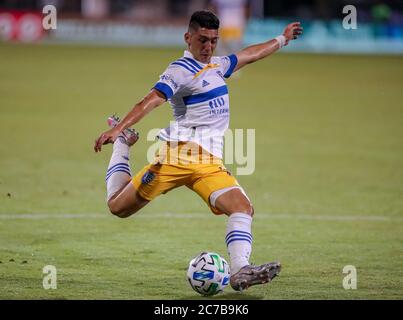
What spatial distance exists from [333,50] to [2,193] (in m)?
28.8

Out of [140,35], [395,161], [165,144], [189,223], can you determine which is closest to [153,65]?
[140,35]

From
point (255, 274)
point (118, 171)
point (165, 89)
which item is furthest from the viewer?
point (118, 171)

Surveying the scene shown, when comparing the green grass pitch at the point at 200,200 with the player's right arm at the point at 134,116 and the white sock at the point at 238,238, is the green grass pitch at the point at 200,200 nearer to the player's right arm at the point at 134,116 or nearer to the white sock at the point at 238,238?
the white sock at the point at 238,238

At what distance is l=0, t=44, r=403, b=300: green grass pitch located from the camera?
8172 millimetres

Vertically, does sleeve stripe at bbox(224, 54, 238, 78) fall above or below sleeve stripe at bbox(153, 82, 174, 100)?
above

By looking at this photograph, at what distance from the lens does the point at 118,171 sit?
341 inches

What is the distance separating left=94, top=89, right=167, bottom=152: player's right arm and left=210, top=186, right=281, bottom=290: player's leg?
3.12 ft

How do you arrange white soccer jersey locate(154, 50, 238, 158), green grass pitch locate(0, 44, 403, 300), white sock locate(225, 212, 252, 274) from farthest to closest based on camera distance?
green grass pitch locate(0, 44, 403, 300)
white soccer jersey locate(154, 50, 238, 158)
white sock locate(225, 212, 252, 274)

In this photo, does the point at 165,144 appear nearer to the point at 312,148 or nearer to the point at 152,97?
the point at 152,97

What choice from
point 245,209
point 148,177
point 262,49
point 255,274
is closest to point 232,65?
point 262,49

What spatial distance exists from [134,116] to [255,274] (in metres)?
1.65

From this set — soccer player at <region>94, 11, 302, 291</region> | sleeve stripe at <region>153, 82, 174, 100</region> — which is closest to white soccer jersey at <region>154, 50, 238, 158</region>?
soccer player at <region>94, 11, 302, 291</region>

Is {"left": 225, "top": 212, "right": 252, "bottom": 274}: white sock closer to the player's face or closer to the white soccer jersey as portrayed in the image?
the white soccer jersey

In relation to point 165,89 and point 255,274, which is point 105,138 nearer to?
point 165,89
